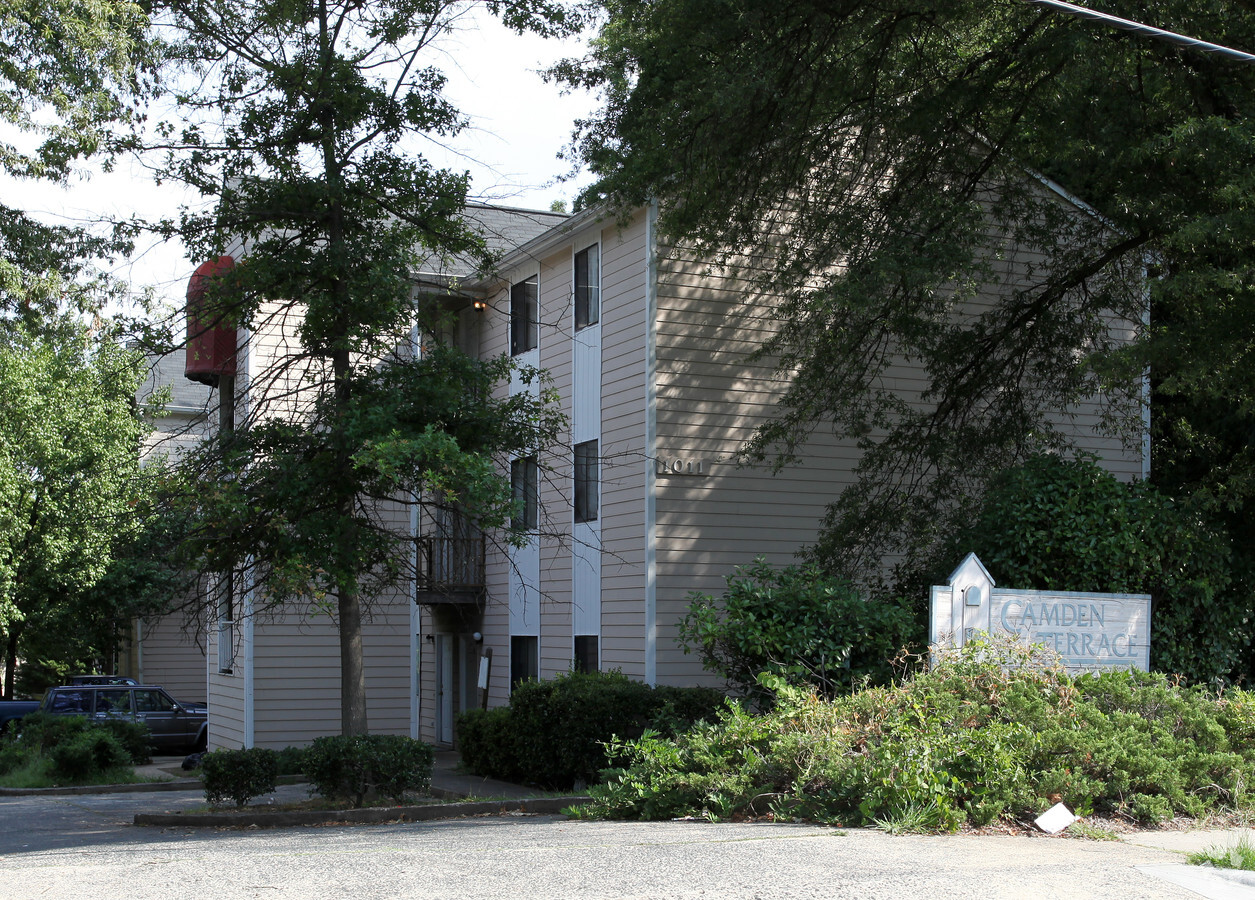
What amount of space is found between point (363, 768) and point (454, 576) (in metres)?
8.30

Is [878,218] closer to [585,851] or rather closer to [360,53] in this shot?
[360,53]

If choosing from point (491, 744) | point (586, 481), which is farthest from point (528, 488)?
point (491, 744)

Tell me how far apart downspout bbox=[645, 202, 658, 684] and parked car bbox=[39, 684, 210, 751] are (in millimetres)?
13628

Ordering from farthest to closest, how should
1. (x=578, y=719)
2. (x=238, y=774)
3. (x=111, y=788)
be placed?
1. (x=111, y=788)
2. (x=578, y=719)
3. (x=238, y=774)

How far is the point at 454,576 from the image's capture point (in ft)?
69.7

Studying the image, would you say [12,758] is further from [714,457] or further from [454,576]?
[714,457]

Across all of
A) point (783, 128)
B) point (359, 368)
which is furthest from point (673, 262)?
point (359, 368)

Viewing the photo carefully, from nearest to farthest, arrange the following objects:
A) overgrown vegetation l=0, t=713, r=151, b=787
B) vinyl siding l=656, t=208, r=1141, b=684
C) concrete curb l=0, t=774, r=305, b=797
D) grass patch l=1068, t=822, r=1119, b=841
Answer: grass patch l=1068, t=822, r=1119, b=841 < vinyl siding l=656, t=208, r=1141, b=684 < concrete curb l=0, t=774, r=305, b=797 < overgrown vegetation l=0, t=713, r=151, b=787

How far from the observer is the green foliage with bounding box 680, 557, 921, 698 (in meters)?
13.0

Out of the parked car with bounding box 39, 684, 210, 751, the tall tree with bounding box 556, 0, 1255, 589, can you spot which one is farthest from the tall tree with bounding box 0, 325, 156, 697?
the tall tree with bounding box 556, 0, 1255, 589

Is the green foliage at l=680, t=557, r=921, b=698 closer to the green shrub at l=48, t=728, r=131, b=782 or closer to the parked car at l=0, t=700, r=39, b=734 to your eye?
the green shrub at l=48, t=728, r=131, b=782

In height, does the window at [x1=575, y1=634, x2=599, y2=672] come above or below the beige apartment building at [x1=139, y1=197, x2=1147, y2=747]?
below

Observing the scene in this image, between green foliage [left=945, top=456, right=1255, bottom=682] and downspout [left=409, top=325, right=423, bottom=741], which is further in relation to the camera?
downspout [left=409, top=325, right=423, bottom=741]

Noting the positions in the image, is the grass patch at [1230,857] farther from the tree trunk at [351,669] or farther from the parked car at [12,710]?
the parked car at [12,710]
